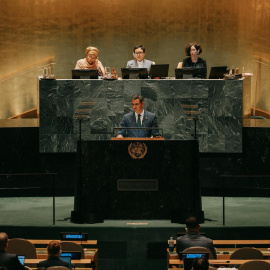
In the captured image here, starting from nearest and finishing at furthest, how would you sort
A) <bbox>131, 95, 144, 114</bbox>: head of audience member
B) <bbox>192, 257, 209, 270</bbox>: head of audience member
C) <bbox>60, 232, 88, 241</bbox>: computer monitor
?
<bbox>192, 257, 209, 270</bbox>: head of audience member < <bbox>60, 232, 88, 241</bbox>: computer monitor < <bbox>131, 95, 144, 114</bbox>: head of audience member

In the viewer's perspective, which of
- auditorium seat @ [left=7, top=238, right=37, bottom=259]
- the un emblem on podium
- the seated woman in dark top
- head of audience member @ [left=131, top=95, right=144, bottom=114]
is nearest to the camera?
auditorium seat @ [left=7, top=238, right=37, bottom=259]

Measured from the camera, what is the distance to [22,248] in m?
7.47

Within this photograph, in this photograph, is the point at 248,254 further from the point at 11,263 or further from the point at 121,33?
the point at 121,33

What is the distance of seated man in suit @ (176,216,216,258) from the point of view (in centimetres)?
745

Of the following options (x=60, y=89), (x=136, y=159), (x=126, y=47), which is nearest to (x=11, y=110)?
(x=126, y=47)

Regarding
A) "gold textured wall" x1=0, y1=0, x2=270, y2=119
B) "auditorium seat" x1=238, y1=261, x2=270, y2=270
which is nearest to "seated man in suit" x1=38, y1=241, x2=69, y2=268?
"auditorium seat" x1=238, y1=261, x2=270, y2=270

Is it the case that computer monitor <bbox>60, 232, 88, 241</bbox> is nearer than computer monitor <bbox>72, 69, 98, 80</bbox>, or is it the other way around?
computer monitor <bbox>60, 232, 88, 241</bbox>

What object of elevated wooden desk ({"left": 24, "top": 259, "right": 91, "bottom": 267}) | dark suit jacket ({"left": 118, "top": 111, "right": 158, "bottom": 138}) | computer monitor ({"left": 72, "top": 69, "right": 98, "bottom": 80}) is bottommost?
elevated wooden desk ({"left": 24, "top": 259, "right": 91, "bottom": 267})

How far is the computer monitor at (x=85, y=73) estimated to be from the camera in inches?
439

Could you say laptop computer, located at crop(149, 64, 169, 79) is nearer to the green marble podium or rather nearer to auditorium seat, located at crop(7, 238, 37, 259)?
the green marble podium

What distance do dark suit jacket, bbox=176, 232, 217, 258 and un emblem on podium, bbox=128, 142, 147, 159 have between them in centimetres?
213

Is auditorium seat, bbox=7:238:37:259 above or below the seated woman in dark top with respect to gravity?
below

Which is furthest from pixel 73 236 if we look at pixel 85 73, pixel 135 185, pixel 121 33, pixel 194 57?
pixel 121 33

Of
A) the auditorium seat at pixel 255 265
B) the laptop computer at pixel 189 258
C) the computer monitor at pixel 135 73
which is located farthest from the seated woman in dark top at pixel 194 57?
the auditorium seat at pixel 255 265
